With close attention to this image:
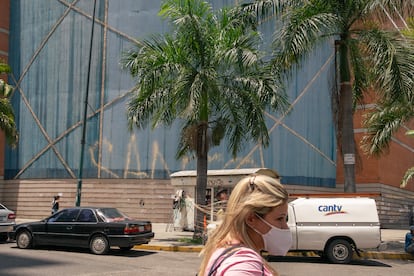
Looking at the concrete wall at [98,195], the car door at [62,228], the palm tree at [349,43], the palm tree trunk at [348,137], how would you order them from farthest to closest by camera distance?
1. the concrete wall at [98,195]
2. the palm tree trunk at [348,137]
3. the palm tree at [349,43]
4. the car door at [62,228]

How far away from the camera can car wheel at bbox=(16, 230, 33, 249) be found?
15516mm

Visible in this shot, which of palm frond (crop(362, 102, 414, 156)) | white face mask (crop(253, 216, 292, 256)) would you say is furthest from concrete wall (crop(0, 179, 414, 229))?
white face mask (crop(253, 216, 292, 256))

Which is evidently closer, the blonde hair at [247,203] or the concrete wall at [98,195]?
the blonde hair at [247,203]

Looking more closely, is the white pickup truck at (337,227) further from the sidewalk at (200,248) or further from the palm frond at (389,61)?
the palm frond at (389,61)

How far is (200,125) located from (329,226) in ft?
19.7

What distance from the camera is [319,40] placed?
16.5m

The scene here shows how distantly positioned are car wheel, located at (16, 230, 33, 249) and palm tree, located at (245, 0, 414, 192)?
9128 millimetres

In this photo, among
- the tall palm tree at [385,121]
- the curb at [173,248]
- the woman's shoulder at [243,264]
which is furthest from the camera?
the tall palm tree at [385,121]

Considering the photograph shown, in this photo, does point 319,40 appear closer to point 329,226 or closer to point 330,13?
point 330,13

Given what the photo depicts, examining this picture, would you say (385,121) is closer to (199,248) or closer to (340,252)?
(340,252)

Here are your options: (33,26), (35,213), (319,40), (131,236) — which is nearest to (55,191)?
(35,213)

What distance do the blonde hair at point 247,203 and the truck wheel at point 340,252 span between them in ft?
41.6

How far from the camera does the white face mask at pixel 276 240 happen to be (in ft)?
6.66

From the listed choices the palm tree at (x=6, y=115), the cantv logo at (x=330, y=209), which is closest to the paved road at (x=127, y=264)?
the cantv logo at (x=330, y=209)
